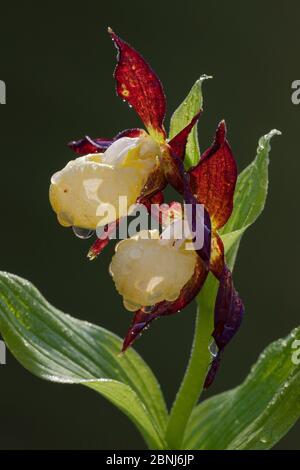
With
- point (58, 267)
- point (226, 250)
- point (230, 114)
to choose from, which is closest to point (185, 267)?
point (226, 250)

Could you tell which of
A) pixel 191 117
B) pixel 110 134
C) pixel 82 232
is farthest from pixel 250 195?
pixel 110 134

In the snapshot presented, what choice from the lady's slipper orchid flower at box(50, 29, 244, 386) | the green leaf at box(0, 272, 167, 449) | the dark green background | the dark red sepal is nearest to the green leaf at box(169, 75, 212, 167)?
the lady's slipper orchid flower at box(50, 29, 244, 386)

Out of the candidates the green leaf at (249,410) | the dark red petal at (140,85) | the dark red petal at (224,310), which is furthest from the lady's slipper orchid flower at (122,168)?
the green leaf at (249,410)

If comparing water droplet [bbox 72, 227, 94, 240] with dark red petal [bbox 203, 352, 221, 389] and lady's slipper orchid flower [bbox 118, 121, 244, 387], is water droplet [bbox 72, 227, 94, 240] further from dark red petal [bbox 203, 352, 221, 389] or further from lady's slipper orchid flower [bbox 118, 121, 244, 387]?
dark red petal [bbox 203, 352, 221, 389]

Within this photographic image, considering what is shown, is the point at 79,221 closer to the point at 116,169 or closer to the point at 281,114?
the point at 116,169

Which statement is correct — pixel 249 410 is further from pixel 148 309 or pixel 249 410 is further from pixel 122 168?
pixel 122 168

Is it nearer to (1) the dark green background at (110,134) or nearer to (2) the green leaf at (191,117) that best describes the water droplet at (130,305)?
(2) the green leaf at (191,117)

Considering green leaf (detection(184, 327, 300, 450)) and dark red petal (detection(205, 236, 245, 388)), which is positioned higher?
dark red petal (detection(205, 236, 245, 388))
